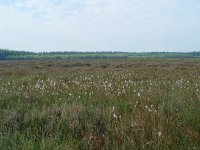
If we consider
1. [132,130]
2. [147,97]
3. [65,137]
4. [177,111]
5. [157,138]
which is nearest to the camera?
[157,138]

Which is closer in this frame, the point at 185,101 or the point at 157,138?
the point at 157,138

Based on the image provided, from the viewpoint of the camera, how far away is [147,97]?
725cm

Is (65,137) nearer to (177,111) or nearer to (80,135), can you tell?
(80,135)

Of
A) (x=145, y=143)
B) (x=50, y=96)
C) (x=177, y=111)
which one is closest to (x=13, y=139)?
(x=145, y=143)

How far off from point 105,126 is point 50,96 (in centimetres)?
346

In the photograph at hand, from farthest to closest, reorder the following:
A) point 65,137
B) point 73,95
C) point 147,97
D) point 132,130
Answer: point 73,95 < point 147,97 < point 65,137 < point 132,130

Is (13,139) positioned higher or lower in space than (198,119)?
lower

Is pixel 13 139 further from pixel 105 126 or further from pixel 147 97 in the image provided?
pixel 147 97

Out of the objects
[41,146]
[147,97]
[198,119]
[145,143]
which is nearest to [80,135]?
[41,146]

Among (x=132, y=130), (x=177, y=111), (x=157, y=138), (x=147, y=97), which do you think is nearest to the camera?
(x=157, y=138)

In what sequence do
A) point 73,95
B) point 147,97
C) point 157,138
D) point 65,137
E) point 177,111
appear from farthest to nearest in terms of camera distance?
point 73,95, point 147,97, point 177,111, point 65,137, point 157,138

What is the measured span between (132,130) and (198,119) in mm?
898

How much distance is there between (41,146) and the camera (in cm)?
454

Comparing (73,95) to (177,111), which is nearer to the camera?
(177,111)
